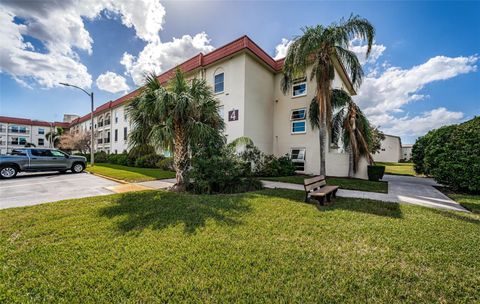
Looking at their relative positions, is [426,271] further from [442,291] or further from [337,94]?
[337,94]

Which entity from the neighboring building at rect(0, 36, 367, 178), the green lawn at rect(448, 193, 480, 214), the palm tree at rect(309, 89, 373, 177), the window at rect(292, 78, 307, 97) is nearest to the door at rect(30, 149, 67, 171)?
the neighboring building at rect(0, 36, 367, 178)

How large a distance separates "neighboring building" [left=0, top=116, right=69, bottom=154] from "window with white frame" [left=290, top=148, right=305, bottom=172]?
51078 millimetres

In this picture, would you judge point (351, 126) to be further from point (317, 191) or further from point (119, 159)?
point (119, 159)

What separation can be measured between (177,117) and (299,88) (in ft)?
37.8

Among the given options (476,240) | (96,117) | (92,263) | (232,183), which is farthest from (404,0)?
(96,117)

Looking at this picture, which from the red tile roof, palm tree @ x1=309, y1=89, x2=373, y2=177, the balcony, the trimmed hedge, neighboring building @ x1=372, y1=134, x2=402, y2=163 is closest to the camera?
the trimmed hedge

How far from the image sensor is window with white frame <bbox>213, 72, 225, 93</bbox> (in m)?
15.0

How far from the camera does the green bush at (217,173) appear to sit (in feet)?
24.2

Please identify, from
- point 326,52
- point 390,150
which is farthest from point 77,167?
point 390,150

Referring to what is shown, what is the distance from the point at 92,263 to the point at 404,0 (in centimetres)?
1479

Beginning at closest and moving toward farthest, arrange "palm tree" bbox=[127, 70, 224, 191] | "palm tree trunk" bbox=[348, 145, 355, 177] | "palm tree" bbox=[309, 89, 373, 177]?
1. "palm tree" bbox=[127, 70, 224, 191]
2. "palm tree" bbox=[309, 89, 373, 177]
3. "palm tree trunk" bbox=[348, 145, 355, 177]

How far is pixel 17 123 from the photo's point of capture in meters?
43.6

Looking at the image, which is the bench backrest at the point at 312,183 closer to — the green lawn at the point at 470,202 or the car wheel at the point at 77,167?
the green lawn at the point at 470,202

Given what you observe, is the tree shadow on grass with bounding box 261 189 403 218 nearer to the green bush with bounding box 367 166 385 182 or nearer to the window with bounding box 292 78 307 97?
the green bush with bounding box 367 166 385 182
